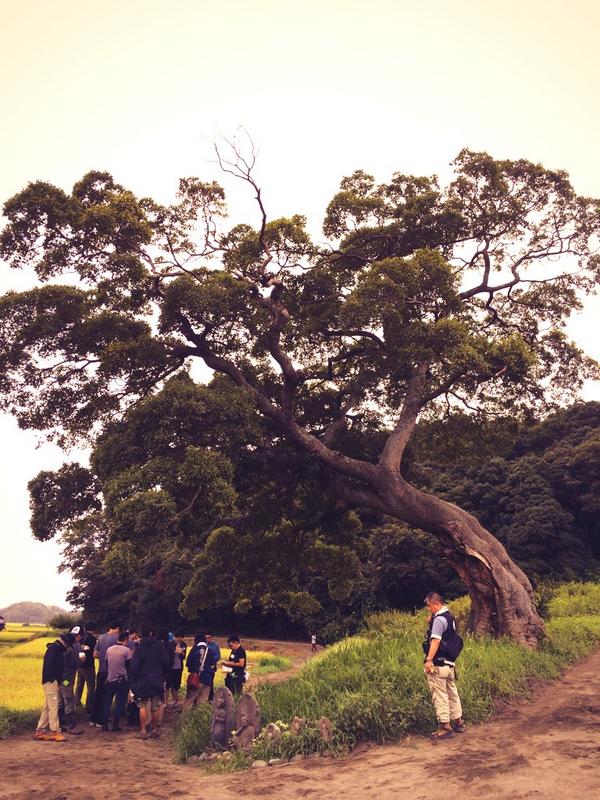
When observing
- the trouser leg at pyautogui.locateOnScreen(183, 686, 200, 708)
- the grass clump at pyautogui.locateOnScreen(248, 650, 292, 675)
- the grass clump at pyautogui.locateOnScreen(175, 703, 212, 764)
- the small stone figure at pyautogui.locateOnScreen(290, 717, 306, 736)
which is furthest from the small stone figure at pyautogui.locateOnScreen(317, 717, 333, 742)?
the grass clump at pyautogui.locateOnScreen(248, 650, 292, 675)

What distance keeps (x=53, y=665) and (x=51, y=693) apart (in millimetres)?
560

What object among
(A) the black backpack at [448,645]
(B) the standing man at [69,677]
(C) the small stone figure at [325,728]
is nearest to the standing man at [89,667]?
(B) the standing man at [69,677]

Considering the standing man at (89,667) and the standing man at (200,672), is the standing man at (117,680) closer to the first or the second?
the standing man at (89,667)

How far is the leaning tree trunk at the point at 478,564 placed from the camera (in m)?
13.7

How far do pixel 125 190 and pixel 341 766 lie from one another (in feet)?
45.7

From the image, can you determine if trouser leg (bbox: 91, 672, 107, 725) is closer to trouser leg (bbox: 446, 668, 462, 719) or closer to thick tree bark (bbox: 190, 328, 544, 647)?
thick tree bark (bbox: 190, 328, 544, 647)

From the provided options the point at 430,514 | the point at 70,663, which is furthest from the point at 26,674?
the point at 430,514

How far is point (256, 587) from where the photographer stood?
59.2 ft

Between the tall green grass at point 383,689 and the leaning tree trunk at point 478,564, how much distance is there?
0.76m

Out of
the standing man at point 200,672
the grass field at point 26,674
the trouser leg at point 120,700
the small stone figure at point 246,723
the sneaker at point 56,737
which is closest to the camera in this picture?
the small stone figure at point 246,723

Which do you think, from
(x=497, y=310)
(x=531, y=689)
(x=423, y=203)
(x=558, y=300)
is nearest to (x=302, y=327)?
(x=423, y=203)

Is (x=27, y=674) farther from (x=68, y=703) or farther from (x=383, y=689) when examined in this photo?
(x=383, y=689)

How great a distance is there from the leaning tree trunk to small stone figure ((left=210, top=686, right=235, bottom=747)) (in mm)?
7099

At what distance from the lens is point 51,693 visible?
10.5m
